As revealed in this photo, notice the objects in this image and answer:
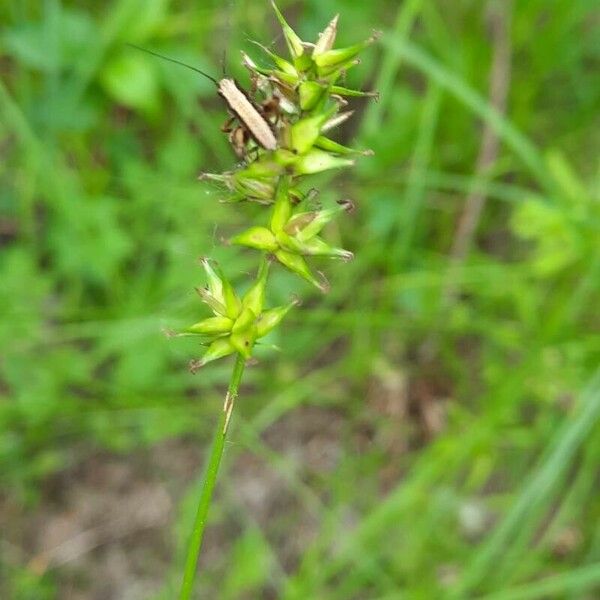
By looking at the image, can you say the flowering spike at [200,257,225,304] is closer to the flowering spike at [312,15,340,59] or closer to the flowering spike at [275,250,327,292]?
the flowering spike at [275,250,327,292]

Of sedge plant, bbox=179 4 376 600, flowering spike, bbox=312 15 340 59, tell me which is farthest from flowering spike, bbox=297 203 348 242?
flowering spike, bbox=312 15 340 59

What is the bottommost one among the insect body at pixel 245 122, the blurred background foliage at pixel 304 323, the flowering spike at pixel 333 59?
the blurred background foliage at pixel 304 323

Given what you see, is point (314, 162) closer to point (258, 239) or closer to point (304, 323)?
point (258, 239)

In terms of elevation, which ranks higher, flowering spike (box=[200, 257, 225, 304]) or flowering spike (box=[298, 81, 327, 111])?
flowering spike (box=[298, 81, 327, 111])

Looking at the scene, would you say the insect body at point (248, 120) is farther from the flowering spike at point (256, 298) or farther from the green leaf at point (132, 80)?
the green leaf at point (132, 80)

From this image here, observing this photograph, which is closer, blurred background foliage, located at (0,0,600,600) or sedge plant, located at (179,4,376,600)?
sedge plant, located at (179,4,376,600)

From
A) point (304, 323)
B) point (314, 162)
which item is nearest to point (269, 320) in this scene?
point (314, 162)

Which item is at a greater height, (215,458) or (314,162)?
(314,162)

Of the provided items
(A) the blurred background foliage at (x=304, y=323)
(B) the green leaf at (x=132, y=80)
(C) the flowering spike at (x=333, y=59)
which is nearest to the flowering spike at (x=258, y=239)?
(C) the flowering spike at (x=333, y=59)
